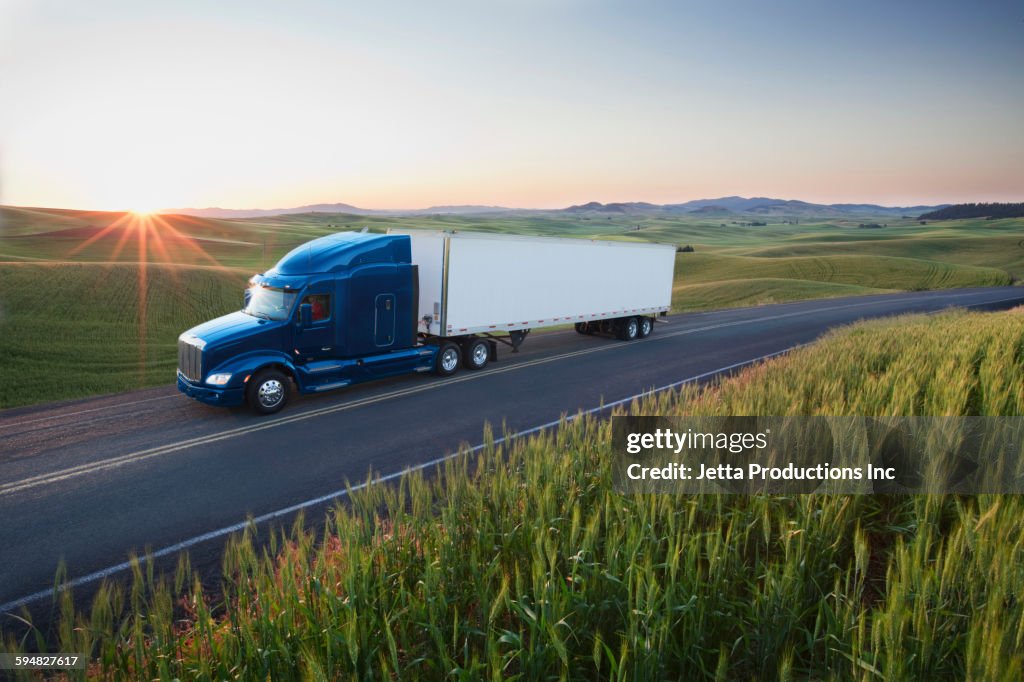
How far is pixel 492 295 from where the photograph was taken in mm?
16812

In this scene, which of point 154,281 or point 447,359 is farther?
point 154,281

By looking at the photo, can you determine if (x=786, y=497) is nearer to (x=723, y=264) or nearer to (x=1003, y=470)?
(x=1003, y=470)

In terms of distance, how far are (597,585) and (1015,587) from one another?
7.16 ft

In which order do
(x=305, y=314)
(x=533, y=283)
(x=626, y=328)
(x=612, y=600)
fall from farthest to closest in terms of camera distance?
→ (x=626, y=328)
(x=533, y=283)
(x=305, y=314)
(x=612, y=600)

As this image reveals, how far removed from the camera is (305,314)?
13.2 m

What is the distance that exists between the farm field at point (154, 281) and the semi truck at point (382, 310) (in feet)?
18.8

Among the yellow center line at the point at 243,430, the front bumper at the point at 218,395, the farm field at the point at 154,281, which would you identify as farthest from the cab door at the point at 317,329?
the farm field at the point at 154,281

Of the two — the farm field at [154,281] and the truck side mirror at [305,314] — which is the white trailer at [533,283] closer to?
the truck side mirror at [305,314]

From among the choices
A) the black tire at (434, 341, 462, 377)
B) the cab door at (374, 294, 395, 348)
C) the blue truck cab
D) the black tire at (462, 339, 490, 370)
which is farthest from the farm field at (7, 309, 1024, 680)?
the black tire at (462, 339, 490, 370)

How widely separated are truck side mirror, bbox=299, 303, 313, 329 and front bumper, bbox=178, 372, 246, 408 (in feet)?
6.48

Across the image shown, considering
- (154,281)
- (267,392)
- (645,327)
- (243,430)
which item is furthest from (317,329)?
(154,281)

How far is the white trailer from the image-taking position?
51.6ft

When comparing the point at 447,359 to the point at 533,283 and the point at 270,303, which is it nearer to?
the point at 533,283

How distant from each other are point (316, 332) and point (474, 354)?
15.8ft
